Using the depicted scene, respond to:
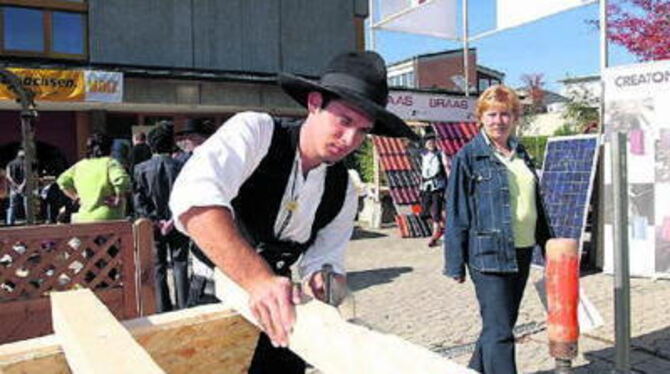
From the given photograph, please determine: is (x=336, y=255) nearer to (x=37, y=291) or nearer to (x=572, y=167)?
(x=37, y=291)

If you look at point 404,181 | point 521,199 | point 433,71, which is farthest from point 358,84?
point 433,71

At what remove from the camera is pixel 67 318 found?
1.87 m

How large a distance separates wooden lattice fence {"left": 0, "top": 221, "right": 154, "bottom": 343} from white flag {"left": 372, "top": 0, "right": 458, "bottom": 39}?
700cm

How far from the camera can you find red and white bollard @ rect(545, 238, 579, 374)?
2305 mm

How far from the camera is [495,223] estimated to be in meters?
3.61

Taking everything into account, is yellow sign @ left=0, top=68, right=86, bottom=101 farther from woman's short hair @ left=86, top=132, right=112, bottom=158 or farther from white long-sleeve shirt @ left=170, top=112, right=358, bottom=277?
white long-sleeve shirt @ left=170, top=112, right=358, bottom=277

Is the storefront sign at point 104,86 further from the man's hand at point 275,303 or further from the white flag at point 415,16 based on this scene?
the man's hand at point 275,303

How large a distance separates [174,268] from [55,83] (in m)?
8.29

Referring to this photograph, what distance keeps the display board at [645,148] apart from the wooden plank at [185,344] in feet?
17.2

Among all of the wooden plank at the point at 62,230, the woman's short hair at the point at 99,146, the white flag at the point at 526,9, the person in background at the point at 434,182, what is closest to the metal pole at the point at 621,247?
the wooden plank at the point at 62,230

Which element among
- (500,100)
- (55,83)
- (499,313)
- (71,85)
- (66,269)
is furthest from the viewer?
(71,85)

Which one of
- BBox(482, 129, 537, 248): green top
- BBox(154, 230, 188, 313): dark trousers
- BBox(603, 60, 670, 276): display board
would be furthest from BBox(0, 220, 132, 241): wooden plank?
BBox(603, 60, 670, 276): display board

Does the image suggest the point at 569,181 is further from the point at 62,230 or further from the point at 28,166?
the point at 28,166

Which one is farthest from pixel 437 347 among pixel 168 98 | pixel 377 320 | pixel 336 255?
pixel 168 98
